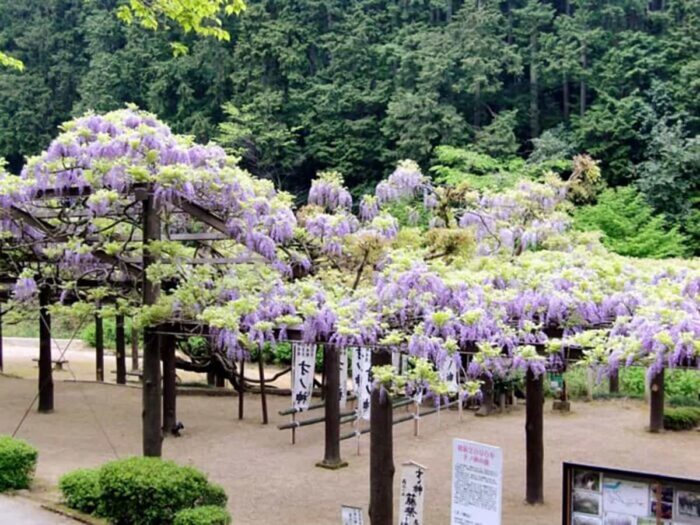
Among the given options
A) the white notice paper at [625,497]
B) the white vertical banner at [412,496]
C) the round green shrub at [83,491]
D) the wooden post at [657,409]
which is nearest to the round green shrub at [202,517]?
the round green shrub at [83,491]

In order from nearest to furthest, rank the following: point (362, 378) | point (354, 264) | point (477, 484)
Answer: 1. point (477, 484)
2. point (354, 264)
3. point (362, 378)

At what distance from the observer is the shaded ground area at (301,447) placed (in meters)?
8.60

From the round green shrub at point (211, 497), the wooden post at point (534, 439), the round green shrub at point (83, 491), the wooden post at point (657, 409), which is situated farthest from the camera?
the wooden post at point (657, 409)

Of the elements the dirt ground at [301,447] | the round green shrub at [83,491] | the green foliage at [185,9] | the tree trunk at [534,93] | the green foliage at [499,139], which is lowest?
the dirt ground at [301,447]

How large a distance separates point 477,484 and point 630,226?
15.6 m

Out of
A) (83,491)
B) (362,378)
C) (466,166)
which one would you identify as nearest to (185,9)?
(83,491)

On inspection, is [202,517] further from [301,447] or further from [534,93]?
[534,93]

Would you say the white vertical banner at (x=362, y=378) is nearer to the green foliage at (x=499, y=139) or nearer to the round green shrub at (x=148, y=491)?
the round green shrub at (x=148, y=491)

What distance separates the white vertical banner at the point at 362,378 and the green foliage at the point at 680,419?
5.41 m

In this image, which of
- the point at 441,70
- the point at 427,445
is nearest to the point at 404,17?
the point at 441,70

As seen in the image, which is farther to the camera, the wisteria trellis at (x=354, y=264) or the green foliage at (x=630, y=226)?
the green foliage at (x=630, y=226)

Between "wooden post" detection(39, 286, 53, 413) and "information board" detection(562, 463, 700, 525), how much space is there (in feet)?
29.6

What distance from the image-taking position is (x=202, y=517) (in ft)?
21.2

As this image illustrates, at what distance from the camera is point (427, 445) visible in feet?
38.5
